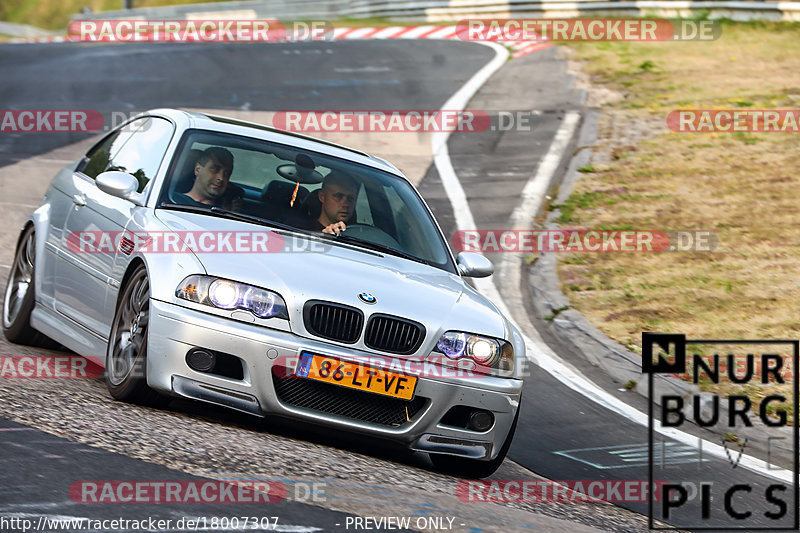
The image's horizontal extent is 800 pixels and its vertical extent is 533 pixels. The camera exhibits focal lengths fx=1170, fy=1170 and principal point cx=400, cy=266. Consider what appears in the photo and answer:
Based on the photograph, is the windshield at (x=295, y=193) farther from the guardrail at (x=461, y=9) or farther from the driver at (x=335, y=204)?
the guardrail at (x=461, y=9)

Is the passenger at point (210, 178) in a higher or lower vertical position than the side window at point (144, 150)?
lower

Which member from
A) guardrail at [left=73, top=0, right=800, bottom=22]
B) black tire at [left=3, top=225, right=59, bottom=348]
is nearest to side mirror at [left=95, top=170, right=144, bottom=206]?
black tire at [left=3, top=225, right=59, bottom=348]

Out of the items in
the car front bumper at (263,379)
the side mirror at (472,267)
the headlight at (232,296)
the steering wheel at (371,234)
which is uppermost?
the steering wheel at (371,234)

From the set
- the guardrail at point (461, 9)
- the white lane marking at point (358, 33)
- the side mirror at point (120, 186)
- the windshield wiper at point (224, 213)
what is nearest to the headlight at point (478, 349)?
the windshield wiper at point (224, 213)

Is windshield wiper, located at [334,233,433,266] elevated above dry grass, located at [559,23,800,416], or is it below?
below

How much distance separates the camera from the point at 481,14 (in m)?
32.8

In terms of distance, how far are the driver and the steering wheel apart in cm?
5

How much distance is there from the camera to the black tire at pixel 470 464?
6.09 m

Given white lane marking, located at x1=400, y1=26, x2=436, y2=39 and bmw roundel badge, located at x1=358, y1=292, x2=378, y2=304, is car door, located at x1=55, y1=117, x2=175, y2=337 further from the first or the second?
white lane marking, located at x1=400, y1=26, x2=436, y2=39

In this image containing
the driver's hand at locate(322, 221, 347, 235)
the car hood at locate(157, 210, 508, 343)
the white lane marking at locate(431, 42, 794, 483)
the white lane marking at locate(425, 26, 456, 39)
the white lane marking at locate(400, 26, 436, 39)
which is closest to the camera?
the car hood at locate(157, 210, 508, 343)

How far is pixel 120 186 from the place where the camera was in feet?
21.2

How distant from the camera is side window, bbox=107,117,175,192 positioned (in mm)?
6824

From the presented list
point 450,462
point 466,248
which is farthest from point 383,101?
point 450,462

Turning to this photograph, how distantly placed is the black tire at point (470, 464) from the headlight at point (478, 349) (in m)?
0.30
